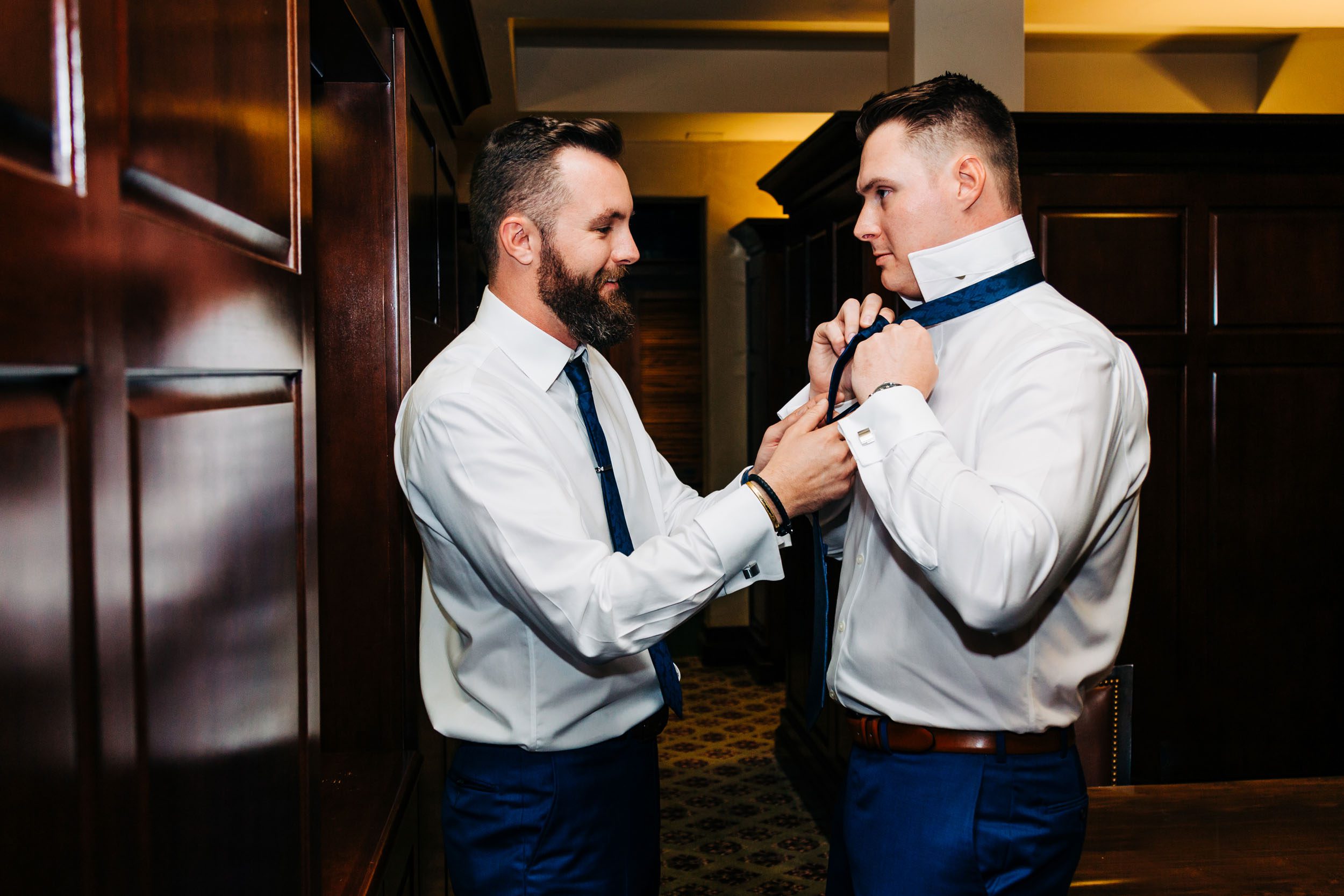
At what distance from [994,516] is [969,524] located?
32mm

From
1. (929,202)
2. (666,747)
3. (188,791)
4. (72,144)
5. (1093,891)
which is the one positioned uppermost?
(929,202)

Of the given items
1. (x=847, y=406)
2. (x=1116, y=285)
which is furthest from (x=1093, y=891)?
(x=1116, y=285)

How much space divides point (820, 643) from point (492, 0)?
12.3ft

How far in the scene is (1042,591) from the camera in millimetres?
1339

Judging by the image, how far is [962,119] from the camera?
1.55 meters

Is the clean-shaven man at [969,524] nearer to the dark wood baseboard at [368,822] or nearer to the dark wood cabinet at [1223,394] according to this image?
the dark wood baseboard at [368,822]

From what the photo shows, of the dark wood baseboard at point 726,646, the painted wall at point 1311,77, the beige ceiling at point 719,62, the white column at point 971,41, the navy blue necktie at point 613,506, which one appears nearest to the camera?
the navy blue necktie at point 613,506

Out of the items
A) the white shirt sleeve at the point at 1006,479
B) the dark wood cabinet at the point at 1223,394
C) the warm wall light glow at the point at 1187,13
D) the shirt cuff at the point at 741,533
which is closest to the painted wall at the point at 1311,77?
the warm wall light glow at the point at 1187,13

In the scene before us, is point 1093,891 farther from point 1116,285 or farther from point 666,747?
point 666,747

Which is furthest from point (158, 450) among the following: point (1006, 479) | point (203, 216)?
point (1006, 479)

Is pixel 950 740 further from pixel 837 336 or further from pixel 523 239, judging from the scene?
pixel 523 239

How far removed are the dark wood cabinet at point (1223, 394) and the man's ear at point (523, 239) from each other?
75.4 inches

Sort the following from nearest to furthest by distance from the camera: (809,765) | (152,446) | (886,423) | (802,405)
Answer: (152,446) → (886,423) → (802,405) → (809,765)

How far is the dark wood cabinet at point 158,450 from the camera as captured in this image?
1.75 feet
